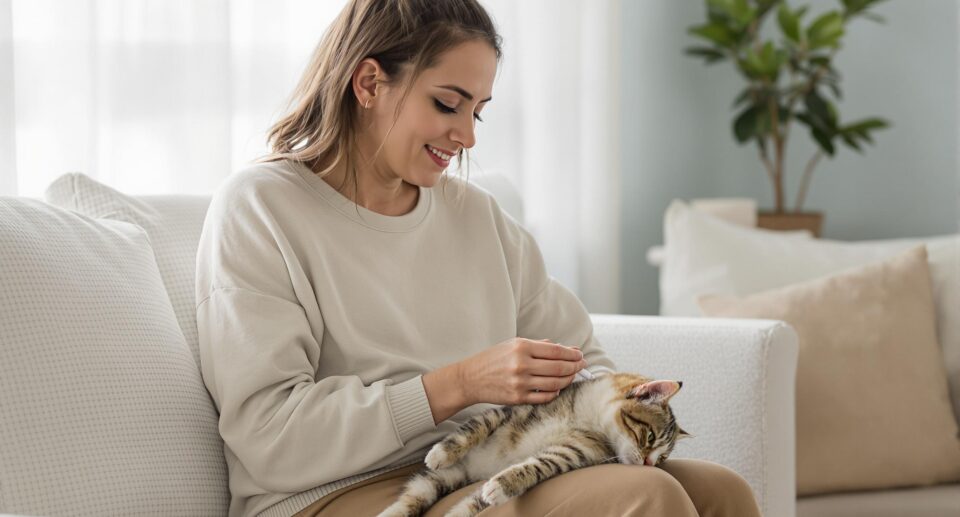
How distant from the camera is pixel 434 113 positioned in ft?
5.00

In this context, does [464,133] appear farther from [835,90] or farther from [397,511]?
[835,90]

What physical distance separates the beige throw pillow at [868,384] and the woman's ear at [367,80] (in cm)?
96

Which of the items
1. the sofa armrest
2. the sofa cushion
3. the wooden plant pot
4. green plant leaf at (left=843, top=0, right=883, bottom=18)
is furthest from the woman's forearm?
green plant leaf at (left=843, top=0, right=883, bottom=18)

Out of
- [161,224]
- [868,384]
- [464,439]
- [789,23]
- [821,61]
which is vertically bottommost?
[868,384]

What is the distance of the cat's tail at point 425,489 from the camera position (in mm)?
1254

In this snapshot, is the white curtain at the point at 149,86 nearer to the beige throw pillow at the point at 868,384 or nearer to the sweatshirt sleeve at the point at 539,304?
the sweatshirt sleeve at the point at 539,304

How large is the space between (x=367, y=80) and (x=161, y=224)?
375mm

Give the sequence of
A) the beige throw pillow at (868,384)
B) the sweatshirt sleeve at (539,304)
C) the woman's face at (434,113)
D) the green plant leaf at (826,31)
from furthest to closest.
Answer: the green plant leaf at (826,31), the beige throw pillow at (868,384), the sweatshirt sleeve at (539,304), the woman's face at (434,113)

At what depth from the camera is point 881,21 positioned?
343cm

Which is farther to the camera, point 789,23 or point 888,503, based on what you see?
point 789,23

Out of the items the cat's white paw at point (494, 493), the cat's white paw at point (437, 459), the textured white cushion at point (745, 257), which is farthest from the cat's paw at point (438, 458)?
the textured white cushion at point (745, 257)

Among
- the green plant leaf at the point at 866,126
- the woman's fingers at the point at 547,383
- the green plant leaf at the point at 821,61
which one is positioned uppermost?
the green plant leaf at the point at 821,61

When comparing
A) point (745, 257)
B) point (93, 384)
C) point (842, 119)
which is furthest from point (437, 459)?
point (842, 119)

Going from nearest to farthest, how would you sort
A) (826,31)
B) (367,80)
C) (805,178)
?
(367,80), (826,31), (805,178)
